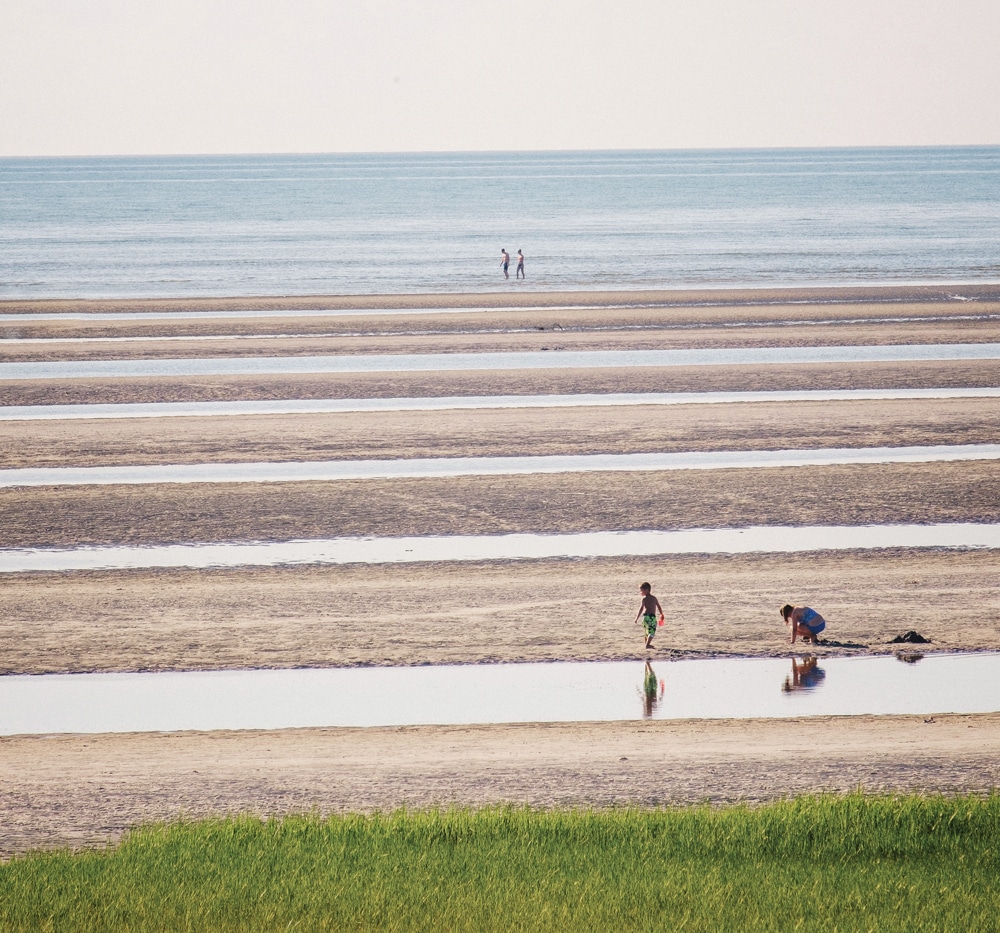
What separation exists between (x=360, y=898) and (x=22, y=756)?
5.81 meters

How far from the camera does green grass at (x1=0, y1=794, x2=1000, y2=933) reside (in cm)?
995

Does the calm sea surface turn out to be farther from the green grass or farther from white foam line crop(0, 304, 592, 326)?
the green grass

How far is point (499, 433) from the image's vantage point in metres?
31.3

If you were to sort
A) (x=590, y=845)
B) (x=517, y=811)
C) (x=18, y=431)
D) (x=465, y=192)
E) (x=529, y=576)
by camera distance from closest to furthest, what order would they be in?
(x=590, y=845), (x=517, y=811), (x=529, y=576), (x=18, y=431), (x=465, y=192)

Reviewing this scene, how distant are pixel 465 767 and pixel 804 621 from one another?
6.03 m

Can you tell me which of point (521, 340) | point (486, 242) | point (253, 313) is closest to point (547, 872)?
point (521, 340)

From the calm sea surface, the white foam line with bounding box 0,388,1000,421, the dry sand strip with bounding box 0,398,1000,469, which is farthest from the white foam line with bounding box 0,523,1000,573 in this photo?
the calm sea surface

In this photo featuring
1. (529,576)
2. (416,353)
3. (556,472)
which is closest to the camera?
(529,576)

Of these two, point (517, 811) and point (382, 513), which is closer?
point (517, 811)

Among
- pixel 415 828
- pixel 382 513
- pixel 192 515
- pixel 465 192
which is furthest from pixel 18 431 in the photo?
pixel 465 192

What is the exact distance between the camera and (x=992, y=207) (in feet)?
437

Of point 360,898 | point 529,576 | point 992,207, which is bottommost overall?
point 360,898

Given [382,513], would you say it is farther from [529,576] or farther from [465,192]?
[465,192]

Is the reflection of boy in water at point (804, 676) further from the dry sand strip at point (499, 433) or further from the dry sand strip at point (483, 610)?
the dry sand strip at point (499, 433)
